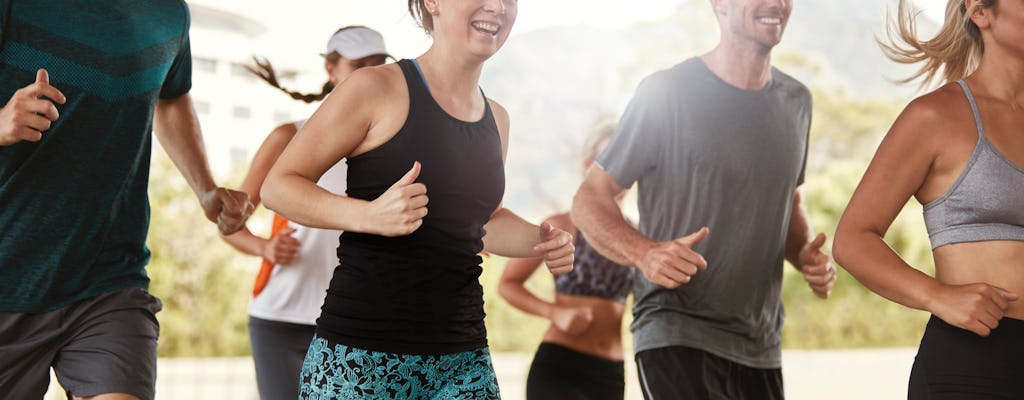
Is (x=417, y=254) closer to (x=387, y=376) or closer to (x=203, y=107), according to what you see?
(x=387, y=376)

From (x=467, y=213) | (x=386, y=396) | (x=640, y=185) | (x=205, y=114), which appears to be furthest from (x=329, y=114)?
(x=205, y=114)

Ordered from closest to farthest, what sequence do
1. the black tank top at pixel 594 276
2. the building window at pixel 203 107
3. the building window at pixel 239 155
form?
the black tank top at pixel 594 276 → the building window at pixel 239 155 → the building window at pixel 203 107

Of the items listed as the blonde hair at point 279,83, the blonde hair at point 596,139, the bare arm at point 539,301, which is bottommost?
the bare arm at point 539,301

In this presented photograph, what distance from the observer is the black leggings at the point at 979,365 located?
216 cm

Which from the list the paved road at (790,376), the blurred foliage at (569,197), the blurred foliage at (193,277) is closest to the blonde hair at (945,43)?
the blurred foliage at (569,197)

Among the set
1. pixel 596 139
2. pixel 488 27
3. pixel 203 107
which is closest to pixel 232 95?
pixel 203 107

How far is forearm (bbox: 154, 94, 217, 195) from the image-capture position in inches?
109

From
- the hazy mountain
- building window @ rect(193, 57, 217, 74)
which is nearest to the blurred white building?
building window @ rect(193, 57, 217, 74)

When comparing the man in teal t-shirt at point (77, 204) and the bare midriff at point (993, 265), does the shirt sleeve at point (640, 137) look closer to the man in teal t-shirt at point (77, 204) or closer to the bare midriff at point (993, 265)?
the bare midriff at point (993, 265)

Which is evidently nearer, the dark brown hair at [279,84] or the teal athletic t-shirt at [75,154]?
the teal athletic t-shirt at [75,154]

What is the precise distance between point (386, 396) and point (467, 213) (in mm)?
347

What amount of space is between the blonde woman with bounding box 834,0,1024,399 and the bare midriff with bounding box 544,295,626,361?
1.51 m

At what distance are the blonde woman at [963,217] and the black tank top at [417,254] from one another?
69cm

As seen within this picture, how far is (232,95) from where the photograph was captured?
1006cm
